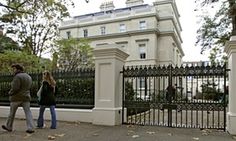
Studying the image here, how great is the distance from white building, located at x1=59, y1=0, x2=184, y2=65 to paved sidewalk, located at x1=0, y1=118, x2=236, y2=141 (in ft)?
130

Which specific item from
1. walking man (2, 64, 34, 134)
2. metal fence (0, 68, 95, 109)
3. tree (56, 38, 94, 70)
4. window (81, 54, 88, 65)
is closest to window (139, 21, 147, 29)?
tree (56, 38, 94, 70)

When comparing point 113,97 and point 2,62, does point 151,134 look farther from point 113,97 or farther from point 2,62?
point 2,62

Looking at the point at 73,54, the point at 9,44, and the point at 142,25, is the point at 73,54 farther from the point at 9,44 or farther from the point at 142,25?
the point at 142,25

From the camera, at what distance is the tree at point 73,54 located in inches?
1265

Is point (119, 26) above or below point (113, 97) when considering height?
above

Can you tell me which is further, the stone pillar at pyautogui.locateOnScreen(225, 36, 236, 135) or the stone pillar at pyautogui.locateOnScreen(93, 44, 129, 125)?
the stone pillar at pyautogui.locateOnScreen(93, 44, 129, 125)

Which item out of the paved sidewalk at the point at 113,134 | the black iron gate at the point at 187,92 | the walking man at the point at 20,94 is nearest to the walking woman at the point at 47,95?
the paved sidewalk at the point at 113,134

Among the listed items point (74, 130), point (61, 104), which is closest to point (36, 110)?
point (61, 104)

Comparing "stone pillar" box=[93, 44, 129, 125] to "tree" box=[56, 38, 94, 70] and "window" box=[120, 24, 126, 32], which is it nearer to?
"tree" box=[56, 38, 94, 70]

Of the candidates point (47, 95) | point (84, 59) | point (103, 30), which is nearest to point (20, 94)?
point (47, 95)

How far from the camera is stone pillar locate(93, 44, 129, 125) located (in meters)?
10.3

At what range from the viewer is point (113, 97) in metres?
10.3

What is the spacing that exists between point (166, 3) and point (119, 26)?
Result: 9.17 m

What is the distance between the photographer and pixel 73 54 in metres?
34.1
